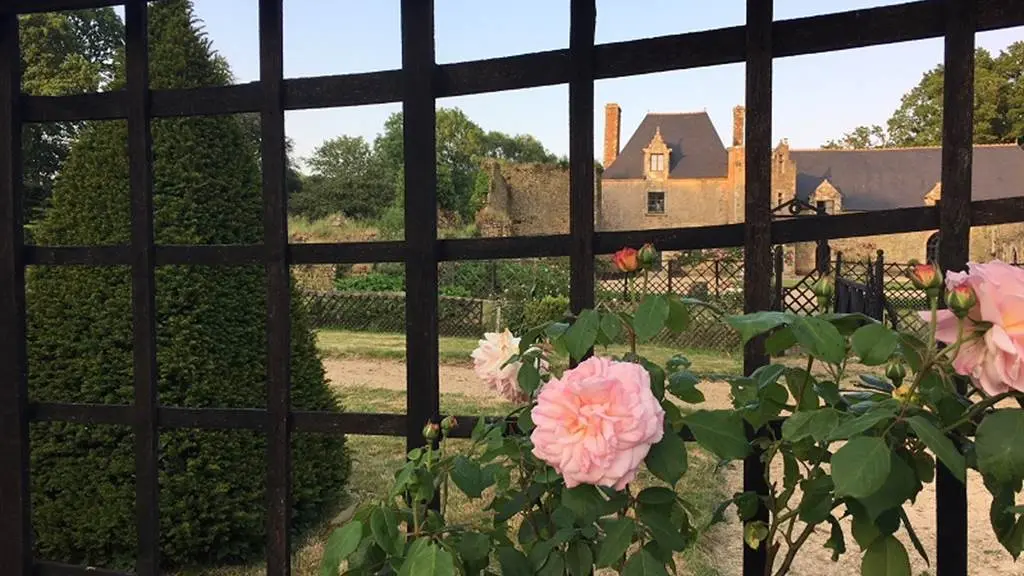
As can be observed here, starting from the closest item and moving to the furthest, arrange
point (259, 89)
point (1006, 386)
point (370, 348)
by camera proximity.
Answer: point (1006, 386)
point (259, 89)
point (370, 348)

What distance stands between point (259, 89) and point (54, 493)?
218 centimetres

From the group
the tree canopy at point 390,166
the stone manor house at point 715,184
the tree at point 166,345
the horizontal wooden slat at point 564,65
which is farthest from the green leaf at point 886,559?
the tree canopy at point 390,166

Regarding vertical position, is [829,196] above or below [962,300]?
above

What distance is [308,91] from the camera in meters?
1.20

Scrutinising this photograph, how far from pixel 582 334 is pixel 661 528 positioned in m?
0.22

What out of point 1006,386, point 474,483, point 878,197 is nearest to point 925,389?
point 1006,386

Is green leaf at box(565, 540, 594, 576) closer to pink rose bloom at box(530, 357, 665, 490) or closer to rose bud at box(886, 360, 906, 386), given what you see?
pink rose bloom at box(530, 357, 665, 490)

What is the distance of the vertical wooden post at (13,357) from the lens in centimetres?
139

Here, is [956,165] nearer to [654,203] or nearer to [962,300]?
[962,300]

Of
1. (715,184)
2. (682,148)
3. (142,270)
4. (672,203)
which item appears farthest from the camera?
(682,148)

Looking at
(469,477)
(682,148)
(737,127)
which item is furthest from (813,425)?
(682,148)

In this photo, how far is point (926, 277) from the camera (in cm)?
67

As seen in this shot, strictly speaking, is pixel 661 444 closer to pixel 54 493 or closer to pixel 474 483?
pixel 474 483

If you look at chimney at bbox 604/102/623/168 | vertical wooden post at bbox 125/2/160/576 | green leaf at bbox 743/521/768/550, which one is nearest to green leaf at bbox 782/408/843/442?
green leaf at bbox 743/521/768/550
